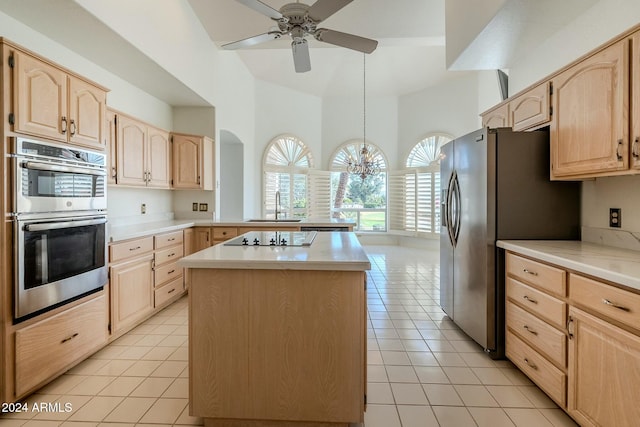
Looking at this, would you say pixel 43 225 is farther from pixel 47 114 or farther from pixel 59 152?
pixel 47 114

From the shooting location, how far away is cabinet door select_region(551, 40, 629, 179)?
1.78 metres

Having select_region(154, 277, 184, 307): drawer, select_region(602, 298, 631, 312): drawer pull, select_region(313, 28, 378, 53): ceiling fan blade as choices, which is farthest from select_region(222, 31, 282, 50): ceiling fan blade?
select_region(602, 298, 631, 312): drawer pull

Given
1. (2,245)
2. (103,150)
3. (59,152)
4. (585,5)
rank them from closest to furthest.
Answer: (2,245) < (59,152) < (585,5) < (103,150)

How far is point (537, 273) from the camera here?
2023 mm

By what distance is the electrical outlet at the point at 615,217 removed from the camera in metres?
2.19

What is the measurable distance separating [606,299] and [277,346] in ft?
5.09

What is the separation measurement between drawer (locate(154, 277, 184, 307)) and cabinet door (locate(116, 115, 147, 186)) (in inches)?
44.1

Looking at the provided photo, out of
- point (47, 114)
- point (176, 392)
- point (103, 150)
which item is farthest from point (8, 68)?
point (176, 392)

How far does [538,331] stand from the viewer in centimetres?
201

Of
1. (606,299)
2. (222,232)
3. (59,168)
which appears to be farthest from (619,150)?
(222,232)

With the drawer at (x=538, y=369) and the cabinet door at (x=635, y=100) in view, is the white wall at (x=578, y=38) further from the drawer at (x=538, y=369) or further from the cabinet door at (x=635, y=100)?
the drawer at (x=538, y=369)

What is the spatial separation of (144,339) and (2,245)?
4.64 ft

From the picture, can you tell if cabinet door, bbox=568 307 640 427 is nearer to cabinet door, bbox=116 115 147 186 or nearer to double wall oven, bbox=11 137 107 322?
double wall oven, bbox=11 137 107 322

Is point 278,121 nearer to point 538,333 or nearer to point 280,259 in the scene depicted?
point 280,259
